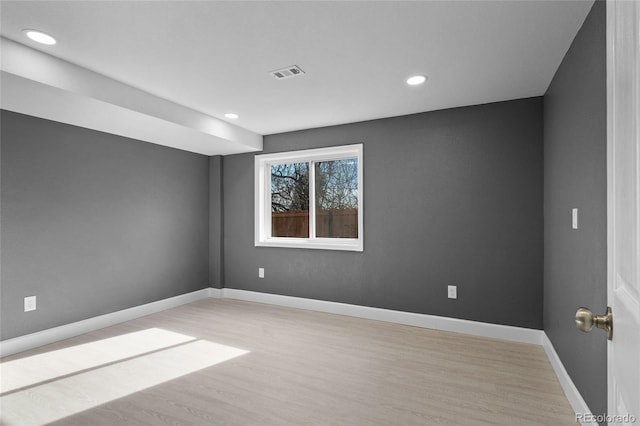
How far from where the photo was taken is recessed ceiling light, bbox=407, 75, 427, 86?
276cm

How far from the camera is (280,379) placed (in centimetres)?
246

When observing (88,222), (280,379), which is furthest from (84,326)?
(280,379)

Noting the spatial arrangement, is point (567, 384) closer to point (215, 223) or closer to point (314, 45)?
point (314, 45)

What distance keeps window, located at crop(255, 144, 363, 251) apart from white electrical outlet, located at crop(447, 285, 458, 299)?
3.39 feet

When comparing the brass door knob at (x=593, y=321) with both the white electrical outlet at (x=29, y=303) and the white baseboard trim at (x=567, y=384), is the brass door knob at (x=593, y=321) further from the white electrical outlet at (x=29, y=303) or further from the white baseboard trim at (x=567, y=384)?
the white electrical outlet at (x=29, y=303)

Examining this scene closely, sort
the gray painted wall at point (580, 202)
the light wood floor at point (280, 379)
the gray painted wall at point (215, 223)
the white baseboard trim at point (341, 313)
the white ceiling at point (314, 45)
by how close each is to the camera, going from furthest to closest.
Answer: the gray painted wall at point (215, 223), the white baseboard trim at point (341, 313), the light wood floor at point (280, 379), the white ceiling at point (314, 45), the gray painted wall at point (580, 202)

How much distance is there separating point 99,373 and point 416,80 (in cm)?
336

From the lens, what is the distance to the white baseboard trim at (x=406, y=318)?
3.23 meters

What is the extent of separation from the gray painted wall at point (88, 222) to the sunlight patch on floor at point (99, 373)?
1.88 ft

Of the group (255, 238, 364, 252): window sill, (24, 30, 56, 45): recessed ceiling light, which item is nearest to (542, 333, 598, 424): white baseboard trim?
(255, 238, 364, 252): window sill

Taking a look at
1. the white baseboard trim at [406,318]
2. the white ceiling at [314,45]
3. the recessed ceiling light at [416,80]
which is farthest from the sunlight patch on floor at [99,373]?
the recessed ceiling light at [416,80]

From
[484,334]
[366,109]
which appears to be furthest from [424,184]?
[484,334]

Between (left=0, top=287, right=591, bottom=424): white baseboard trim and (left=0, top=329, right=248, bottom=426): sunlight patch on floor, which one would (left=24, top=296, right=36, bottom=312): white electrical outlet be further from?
(left=0, top=329, right=248, bottom=426): sunlight patch on floor

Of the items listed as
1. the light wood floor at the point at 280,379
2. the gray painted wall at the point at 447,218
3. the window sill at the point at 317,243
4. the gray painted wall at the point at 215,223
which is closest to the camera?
the light wood floor at the point at 280,379
